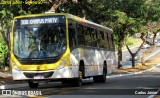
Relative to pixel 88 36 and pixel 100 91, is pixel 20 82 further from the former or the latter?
pixel 100 91

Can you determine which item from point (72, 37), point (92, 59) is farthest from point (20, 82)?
point (72, 37)

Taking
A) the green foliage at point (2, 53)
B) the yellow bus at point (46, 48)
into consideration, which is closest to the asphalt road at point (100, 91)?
the yellow bus at point (46, 48)

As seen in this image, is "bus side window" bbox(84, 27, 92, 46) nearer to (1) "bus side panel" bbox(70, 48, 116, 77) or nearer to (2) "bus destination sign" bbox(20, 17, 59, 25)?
(1) "bus side panel" bbox(70, 48, 116, 77)

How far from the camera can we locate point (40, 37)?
67.5 feet

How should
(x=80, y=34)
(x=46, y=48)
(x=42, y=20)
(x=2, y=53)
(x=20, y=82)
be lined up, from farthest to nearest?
(x=2, y=53), (x=20, y=82), (x=80, y=34), (x=42, y=20), (x=46, y=48)

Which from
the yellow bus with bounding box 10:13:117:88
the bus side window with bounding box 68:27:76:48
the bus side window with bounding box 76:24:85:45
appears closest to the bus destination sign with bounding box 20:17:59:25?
the yellow bus with bounding box 10:13:117:88

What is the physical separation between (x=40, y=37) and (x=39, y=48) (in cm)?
50

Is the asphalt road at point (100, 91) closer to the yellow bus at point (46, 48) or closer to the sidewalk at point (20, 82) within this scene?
the yellow bus at point (46, 48)

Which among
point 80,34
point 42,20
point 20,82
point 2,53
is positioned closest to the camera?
point 42,20

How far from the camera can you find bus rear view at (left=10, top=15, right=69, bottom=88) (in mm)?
20344

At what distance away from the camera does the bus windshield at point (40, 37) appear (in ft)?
67.1

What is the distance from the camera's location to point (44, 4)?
33469mm

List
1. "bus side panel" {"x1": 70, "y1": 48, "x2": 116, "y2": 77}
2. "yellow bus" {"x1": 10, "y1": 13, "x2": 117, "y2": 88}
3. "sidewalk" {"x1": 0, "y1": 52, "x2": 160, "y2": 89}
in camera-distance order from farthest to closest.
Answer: "sidewalk" {"x1": 0, "y1": 52, "x2": 160, "y2": 89} → "bus side panel" {"x1": 70, "y1": 48, "x2": 116, "y2": 77} → "yellow bus" {"x1": 10, "y1": 13, "x2": 117, "y2": 88}

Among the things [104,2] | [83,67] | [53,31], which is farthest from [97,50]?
[104,2]
